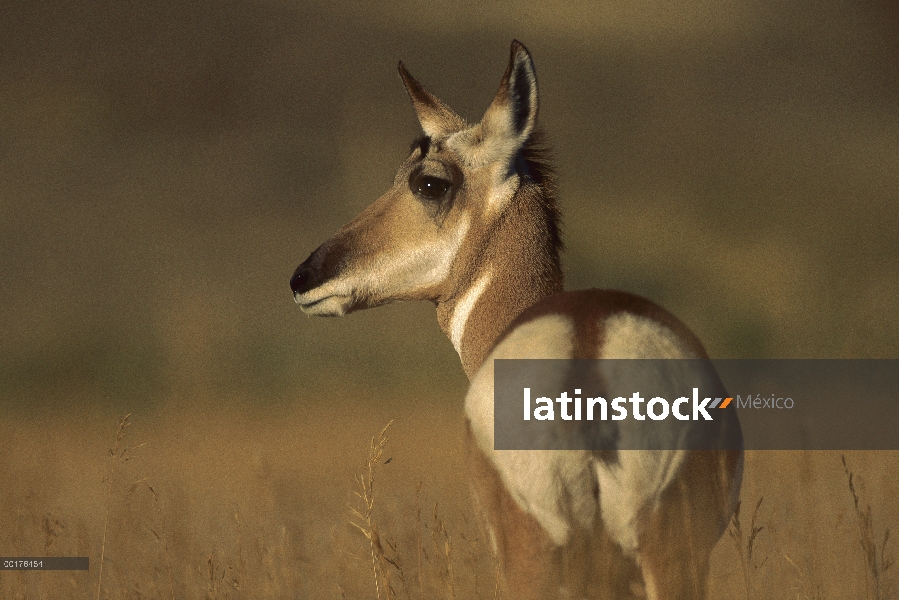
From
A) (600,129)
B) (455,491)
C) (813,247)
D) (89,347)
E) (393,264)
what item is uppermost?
(600,129)

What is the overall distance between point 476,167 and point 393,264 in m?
0.57

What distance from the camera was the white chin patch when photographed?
432cm

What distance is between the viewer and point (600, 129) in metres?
29.8

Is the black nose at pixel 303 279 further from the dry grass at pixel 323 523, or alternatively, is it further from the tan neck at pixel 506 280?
the dry grass at pixel 323 523

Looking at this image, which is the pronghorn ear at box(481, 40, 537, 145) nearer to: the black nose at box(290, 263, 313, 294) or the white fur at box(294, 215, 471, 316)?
the white fur at box(294, 215, 471, 316)

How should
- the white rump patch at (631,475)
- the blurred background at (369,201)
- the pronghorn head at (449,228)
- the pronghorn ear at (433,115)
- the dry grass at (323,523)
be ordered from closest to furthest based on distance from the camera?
the white rump patch at (631,475) < the pronghorn head at (449,228) < the dry grass at (323,523) < the pronghorn ear at (433,115) < the blurred background at (369,201)

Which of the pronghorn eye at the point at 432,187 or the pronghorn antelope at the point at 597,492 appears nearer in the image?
the pronghorn antelope at the point at 597,492

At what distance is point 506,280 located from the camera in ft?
13.6

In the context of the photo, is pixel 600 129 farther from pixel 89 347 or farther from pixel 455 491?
pixel 455 491

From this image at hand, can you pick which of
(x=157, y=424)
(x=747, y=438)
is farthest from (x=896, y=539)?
(x=157, y=424)

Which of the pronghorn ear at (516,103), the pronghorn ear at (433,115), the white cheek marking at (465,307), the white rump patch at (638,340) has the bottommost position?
the white rump patch at (638,340)

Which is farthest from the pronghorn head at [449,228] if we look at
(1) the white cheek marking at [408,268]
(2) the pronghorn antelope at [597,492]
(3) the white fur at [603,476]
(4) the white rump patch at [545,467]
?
(3) the white fur at [603,476]

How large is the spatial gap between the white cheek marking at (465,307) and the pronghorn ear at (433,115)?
31.4 inches

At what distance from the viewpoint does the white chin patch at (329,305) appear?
→ 14.2 feet
